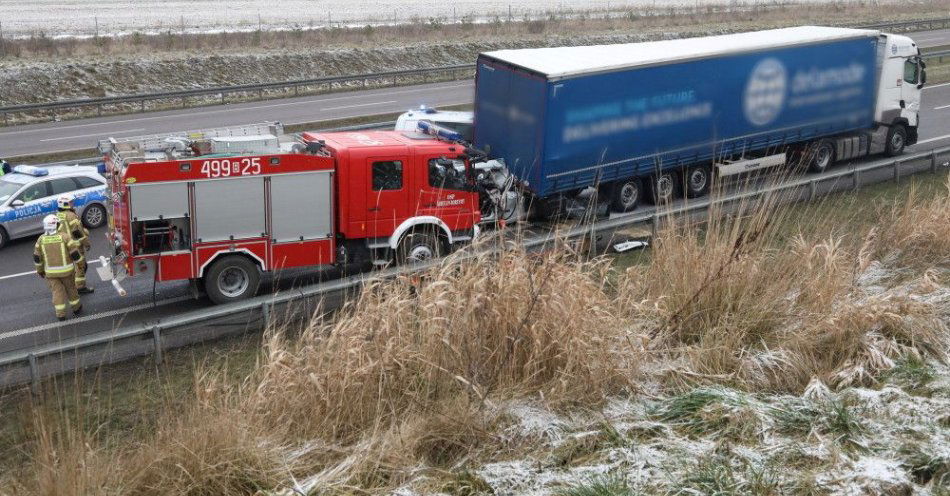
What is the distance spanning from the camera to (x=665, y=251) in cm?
973

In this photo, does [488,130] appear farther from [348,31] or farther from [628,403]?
[348,31]

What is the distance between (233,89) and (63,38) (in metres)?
11.9

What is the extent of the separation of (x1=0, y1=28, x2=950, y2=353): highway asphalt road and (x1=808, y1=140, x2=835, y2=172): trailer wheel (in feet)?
12.6

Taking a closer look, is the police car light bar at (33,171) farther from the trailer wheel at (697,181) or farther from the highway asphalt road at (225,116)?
the trailer wheel at (697,181)

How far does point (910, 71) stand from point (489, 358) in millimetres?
17480

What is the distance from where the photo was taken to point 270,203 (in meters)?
13.4

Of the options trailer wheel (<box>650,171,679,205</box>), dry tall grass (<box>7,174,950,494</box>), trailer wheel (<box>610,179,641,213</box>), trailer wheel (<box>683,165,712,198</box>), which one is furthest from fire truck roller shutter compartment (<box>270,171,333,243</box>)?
trailer wheel (<box>683,165,712,198</box>)

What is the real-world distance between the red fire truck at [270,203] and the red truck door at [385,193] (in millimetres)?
15

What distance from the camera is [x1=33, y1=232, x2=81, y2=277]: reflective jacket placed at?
1288 centimetres

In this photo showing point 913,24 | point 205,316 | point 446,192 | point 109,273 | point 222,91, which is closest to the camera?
point 205,316

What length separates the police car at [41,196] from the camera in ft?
55.5

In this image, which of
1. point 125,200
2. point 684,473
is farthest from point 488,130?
point 684,473

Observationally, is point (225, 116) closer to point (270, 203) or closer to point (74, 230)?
point (74, 230)

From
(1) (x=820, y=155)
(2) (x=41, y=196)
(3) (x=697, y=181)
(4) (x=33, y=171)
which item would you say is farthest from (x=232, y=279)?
(1) (x=820, y=155)
